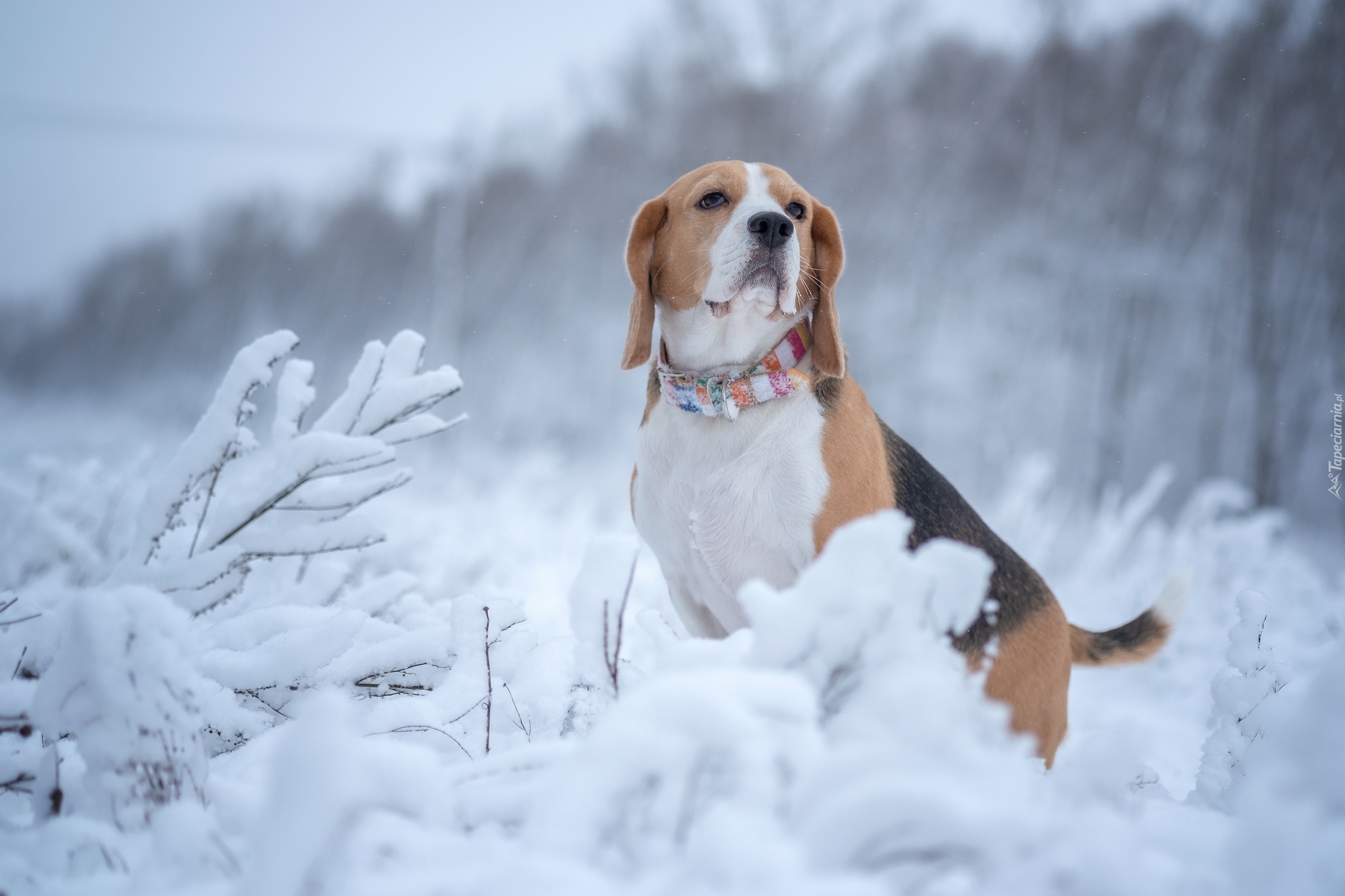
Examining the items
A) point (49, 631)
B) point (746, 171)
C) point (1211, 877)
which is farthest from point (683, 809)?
point (746, 171)

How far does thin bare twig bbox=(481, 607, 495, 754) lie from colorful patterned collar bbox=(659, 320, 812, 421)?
804mm

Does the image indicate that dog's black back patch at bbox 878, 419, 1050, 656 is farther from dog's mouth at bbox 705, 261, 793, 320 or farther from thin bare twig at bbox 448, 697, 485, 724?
thin bare twig at bbox 448, 697, 485, 724

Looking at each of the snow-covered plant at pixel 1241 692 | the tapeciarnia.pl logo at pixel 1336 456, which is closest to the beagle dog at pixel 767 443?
the snow-covered plant at pixel 1241 692

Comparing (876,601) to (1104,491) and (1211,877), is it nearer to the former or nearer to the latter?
(1211,877)

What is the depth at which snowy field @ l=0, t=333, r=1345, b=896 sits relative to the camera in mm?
526

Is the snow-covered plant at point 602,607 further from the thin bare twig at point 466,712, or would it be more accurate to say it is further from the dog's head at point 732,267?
the dog's head at point 732,267

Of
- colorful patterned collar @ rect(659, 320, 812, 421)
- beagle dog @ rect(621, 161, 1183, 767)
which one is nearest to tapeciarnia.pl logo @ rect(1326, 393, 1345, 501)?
beagle dog @ rect(621, 161, 1183, 767)

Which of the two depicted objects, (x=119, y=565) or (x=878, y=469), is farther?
(x=878, y=469)

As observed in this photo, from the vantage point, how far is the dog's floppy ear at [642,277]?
2.16m

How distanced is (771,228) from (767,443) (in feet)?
1.93

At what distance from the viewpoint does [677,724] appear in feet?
1.86

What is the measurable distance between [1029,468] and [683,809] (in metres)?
6.44

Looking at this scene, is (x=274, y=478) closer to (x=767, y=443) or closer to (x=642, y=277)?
(x=767, y=443)

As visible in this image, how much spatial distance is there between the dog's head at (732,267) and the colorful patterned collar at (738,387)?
0.10 meters
